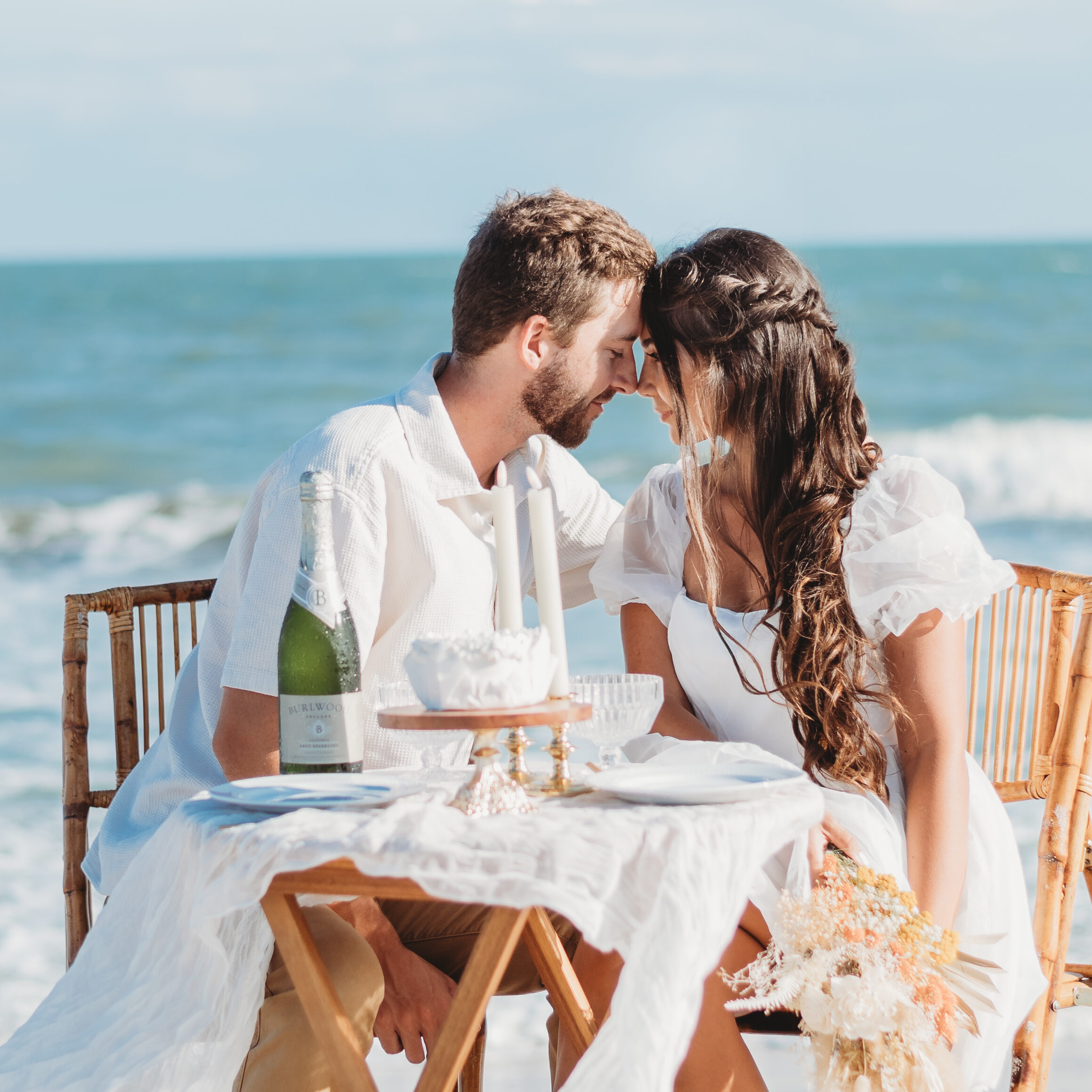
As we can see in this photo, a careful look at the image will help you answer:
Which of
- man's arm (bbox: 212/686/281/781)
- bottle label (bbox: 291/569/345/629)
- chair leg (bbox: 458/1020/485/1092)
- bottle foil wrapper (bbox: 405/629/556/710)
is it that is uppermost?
bottle label (bbox: 291/569/345/629)

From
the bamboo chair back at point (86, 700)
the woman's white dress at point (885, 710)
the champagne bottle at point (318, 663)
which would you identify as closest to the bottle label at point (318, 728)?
the champagne bottle at point (318, 663)

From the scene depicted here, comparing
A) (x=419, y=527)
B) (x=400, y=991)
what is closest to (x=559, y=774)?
(x=400, y=991)

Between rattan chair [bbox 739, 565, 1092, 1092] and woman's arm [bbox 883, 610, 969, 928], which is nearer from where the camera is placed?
woman's arm [bbox 883, 610, 969, 928]

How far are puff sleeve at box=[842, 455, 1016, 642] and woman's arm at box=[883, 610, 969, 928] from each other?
4cm

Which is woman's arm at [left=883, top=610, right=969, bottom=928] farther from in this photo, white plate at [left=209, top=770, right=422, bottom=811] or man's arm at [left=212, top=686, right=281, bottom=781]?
man's arm at [left=212, top=686, right=281, bottom=781]

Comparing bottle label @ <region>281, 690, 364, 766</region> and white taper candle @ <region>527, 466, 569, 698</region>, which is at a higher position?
white taper candle @ <region>527, 466, 569, 698</region>

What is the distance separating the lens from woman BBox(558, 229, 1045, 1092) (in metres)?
1.98

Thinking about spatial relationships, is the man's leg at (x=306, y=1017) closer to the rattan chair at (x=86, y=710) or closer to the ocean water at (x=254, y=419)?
the rattan chair at (x=86, y=710)

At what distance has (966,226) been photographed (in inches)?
740

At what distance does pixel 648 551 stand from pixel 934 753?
728 mm

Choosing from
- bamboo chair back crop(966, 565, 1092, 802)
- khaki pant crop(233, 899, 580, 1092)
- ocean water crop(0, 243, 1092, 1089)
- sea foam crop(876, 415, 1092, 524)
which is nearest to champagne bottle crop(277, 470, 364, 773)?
khaki pant crop(233, 899, 580, 1092)

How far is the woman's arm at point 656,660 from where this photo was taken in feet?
7.40

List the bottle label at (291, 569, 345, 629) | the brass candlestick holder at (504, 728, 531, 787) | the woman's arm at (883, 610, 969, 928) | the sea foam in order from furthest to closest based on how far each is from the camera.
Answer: the sea foam < the woman's arm at (883, 610, 969, 928) < the bottle label at (291, 569, 345, 629) < the brass candlestick holder at (504, 728, 531, 787)

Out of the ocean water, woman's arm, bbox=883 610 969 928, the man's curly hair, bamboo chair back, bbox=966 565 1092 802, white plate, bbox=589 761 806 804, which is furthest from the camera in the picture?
the ocean water
